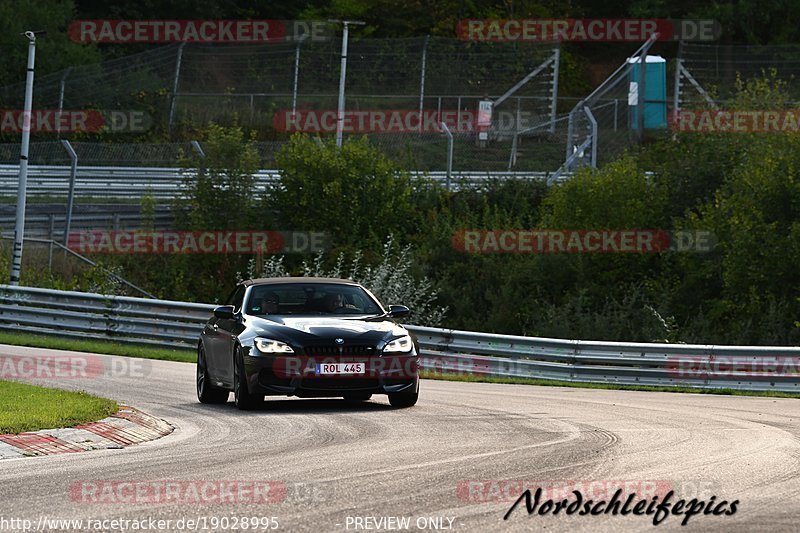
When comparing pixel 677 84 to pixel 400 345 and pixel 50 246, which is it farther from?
pixel 400 345

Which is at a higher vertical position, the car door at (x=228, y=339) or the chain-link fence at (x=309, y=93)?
the chain-link fence at (x=309, y=93)

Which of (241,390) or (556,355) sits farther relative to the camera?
(556,355)

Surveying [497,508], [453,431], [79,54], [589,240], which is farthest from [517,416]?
[79,54]

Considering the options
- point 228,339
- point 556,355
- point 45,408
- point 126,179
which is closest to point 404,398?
point 228,339

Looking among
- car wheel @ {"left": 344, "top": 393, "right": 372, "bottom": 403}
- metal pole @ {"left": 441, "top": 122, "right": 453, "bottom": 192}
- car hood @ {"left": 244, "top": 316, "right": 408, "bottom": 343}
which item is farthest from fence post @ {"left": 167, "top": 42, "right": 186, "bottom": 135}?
car hood @ {"left": 244, "top": 316, "right": 408, "bottom": 343}

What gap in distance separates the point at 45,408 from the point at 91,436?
1.96 meters

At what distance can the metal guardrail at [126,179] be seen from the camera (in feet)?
138

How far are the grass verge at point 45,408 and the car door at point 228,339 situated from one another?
4.88 ft

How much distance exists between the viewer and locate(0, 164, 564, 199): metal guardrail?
138ft

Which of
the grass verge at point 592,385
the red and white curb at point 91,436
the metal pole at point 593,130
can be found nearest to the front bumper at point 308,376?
the red and white curb at point 91,436

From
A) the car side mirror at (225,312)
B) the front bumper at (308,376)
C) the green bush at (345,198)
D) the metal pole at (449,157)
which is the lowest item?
the front bumper at (308,376)

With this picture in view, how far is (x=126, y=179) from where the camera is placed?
44750mm

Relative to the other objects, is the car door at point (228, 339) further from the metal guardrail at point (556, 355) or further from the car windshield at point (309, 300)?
the metal guardrail at point (556, 355)

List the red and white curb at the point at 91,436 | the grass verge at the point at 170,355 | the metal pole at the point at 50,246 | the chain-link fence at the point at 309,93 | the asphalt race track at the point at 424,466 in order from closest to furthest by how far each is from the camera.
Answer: the asphalt race track at the point at 424,466, the red and white curb at the point at 91,436, the grass verge at the point at 170,355, the metal pole at the point at 50,246, the chain-link fence at the point at 309,93
